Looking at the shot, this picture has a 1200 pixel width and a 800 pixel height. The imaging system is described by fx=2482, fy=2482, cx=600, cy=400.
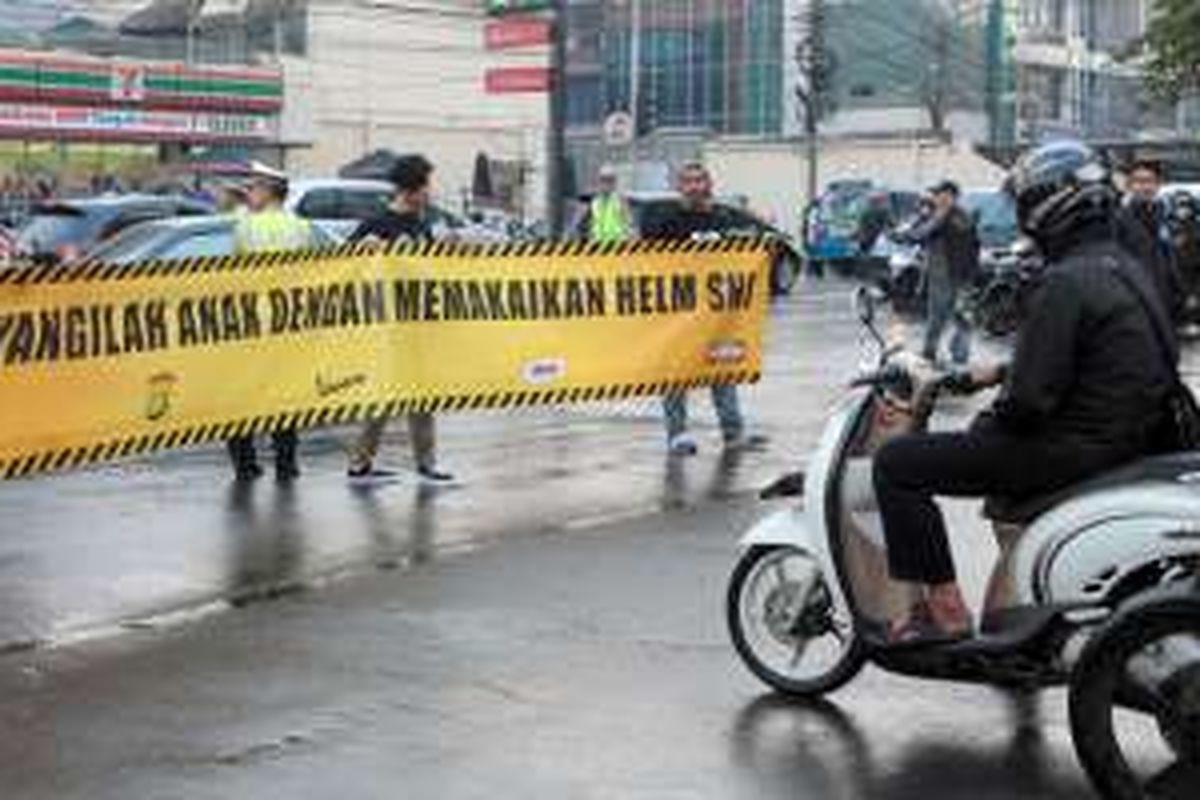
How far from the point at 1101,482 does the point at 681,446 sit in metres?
8.31

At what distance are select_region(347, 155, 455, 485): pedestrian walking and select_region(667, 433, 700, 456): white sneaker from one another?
155cm

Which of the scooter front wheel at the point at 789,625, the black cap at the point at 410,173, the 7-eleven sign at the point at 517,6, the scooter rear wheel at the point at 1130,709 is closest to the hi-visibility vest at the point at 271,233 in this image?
the black cap at the point at 410,173

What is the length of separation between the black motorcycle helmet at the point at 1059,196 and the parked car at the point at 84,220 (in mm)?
21779

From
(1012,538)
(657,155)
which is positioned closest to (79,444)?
(1012,538)

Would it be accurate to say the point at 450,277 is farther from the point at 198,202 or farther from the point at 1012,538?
the point at 198,202

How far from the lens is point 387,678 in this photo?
823cm

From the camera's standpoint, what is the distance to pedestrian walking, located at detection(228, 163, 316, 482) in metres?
13.6

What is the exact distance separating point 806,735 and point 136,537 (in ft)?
16.3

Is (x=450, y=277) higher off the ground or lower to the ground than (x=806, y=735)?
higher

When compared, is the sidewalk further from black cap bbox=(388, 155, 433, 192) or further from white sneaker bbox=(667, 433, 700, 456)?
black cap bbox=(388, 155, 433, 192)

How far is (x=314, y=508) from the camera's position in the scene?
12.5 m

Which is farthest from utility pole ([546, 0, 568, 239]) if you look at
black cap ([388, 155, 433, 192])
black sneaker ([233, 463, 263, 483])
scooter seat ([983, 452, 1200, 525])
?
scooter seat ([983, 452, 1200, 525])

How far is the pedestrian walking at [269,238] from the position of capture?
13.6 meters

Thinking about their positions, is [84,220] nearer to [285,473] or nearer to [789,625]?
[285,473]
